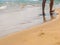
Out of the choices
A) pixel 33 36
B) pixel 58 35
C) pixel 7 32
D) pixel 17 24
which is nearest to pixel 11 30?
pixel 7 32

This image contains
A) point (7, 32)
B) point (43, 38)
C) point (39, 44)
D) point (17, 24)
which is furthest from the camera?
point (17, 24)

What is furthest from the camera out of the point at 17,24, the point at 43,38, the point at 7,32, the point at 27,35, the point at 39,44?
the point at 17,24

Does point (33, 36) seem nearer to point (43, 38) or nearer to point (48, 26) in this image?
point (43, 38)

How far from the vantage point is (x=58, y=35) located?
10.3ft

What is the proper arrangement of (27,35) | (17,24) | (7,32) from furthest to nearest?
1. (17,24)
2. (7,32)
3. (27,35)

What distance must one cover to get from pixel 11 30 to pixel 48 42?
122 centimetres

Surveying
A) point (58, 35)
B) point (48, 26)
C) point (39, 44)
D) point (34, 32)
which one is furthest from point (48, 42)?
point (48, 26)

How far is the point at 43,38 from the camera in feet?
9.97

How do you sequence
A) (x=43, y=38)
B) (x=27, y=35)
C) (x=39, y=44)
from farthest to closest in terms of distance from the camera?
(x=27, y=35) → (x=43, y=38) → (x=39, y=44)

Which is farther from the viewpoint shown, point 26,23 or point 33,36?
point 26,23

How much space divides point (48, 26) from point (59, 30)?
1.42 ft

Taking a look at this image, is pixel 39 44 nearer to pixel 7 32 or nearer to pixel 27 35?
pixel 27 35

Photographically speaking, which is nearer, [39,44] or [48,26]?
[39,44]

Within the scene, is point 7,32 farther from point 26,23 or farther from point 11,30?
point 26,23
